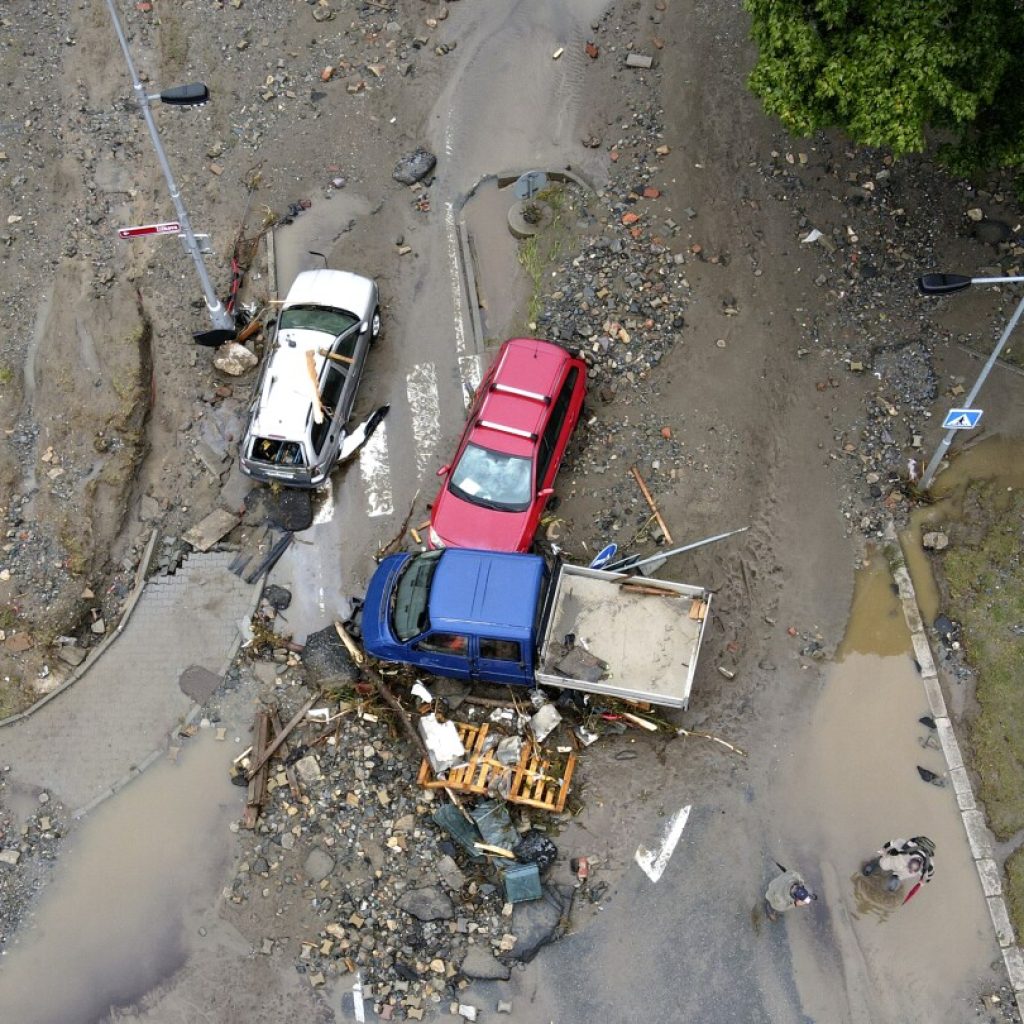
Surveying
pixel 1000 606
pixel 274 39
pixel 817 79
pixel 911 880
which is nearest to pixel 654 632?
pixel 911 880

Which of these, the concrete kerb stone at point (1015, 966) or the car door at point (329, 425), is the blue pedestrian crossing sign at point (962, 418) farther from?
the car door at point (329, 425)

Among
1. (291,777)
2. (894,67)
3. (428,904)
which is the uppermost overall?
(894,67)

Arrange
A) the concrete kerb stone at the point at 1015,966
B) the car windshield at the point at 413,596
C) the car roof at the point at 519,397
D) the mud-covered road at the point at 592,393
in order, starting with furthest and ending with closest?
the car roof at the point at 519,397 < the car windshield at the point at 413,596 < the mud-covered road at the point at 592,393 < the concrete kerb stone at the point at 1015,966

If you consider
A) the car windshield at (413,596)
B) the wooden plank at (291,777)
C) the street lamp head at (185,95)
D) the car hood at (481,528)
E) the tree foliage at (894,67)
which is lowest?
the wooden plank at (291,777)

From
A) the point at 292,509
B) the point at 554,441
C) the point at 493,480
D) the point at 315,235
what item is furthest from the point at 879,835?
the point at 315,235

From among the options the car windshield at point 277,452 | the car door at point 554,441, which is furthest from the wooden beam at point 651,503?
the car windshield at point 277,452

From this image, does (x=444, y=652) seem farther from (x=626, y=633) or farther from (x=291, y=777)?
(x=291, y=777)
